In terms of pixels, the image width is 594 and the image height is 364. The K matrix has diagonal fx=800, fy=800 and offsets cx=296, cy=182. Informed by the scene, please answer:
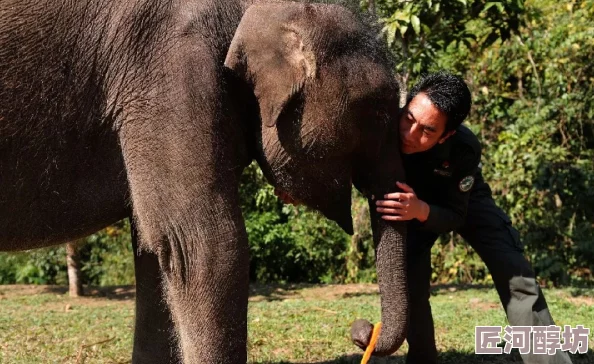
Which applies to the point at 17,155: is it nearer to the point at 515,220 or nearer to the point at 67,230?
the point at 67,230

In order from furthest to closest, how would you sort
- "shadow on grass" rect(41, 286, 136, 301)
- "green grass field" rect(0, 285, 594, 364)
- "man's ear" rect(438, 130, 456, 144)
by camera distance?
"shadow on grass" rect(41, 286, 136, 301) < "green grass field" rect(0, 285, 594, 364) < "man's ear" rect(438, 130, 456, 144)

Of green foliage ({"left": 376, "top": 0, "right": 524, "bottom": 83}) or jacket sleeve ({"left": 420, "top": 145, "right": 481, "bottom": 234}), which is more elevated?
green foliage ({"left": 376, "top": 0, "right": 524, "bottom": 83})

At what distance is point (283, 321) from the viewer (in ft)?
22.3

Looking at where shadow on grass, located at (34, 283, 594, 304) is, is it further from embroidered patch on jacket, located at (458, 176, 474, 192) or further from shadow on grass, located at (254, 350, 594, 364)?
embroidered patch on jacket, located at (458, 176, 474, 192)

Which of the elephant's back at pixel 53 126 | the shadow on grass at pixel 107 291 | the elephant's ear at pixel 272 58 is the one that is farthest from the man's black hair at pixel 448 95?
the shadow on grass at pixel 107 291

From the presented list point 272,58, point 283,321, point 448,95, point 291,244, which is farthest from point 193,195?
point 291,244

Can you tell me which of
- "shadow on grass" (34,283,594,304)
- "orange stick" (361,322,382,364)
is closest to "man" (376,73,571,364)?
"orange stick" (361,322,382,364)

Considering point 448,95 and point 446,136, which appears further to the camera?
point 446,136

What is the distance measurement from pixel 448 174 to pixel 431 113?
17.6 inches

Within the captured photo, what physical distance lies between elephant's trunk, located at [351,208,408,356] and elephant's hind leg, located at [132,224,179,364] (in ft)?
3.30

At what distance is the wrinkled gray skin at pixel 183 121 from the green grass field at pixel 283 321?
2194 millimetres

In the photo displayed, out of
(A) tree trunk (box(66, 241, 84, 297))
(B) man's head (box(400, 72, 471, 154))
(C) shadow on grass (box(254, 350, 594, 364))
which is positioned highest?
(B) man's head (box(400, 72, 471, 154))

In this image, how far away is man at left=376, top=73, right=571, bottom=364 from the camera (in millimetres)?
3672

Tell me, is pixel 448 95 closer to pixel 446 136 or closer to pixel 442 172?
pixel 446 136
